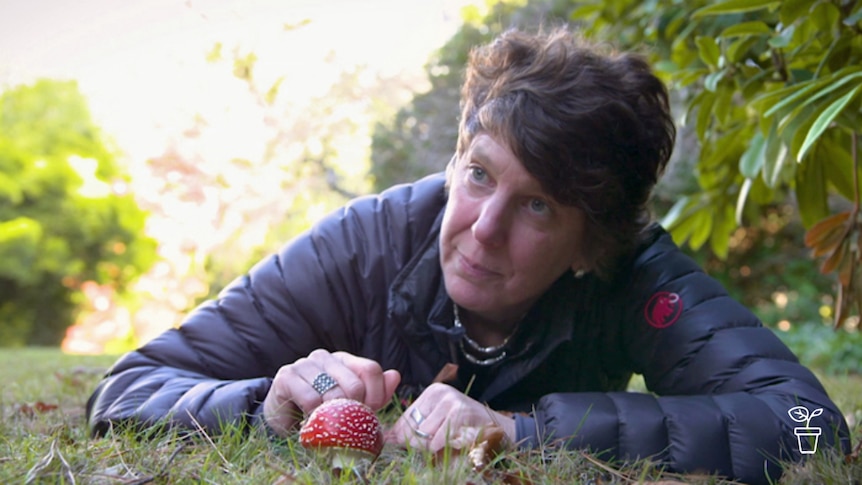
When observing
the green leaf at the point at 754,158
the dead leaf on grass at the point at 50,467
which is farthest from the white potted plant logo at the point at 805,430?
the dead leaf on grass at the point at 50,467

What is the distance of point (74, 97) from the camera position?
1167 centimetres

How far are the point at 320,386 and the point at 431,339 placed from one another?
0.49 metres

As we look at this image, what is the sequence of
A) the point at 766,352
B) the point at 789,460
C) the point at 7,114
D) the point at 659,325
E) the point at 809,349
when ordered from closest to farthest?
the point at 789,460, the point at 766,352, the point at 659,325, the point at 809,349, the point at 7,114

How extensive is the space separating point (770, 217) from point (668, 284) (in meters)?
5.22

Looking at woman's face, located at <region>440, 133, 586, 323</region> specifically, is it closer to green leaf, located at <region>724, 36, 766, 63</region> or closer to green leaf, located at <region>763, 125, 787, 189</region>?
green leaf, located at <region>763, 125, 787, 189</region>

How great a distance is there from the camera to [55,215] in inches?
416

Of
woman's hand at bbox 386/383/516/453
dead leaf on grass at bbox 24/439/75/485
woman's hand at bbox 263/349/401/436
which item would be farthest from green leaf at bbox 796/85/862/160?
dead leaf on grass at bbox 24/439/75/485

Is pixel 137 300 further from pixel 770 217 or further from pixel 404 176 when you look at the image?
pixel 770 217

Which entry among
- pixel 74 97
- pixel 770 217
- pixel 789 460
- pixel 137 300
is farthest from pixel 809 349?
pixel 74 97

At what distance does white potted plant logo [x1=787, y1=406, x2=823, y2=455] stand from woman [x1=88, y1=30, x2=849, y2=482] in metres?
0.01

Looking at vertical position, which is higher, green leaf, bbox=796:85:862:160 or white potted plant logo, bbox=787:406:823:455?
green leaf, bbox=796:85:862:160

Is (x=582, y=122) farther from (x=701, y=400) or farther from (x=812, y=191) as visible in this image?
(x=812, y=191)

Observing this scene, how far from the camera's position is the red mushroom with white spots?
3.78 feet

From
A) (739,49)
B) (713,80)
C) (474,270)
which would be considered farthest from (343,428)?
(739,49)
